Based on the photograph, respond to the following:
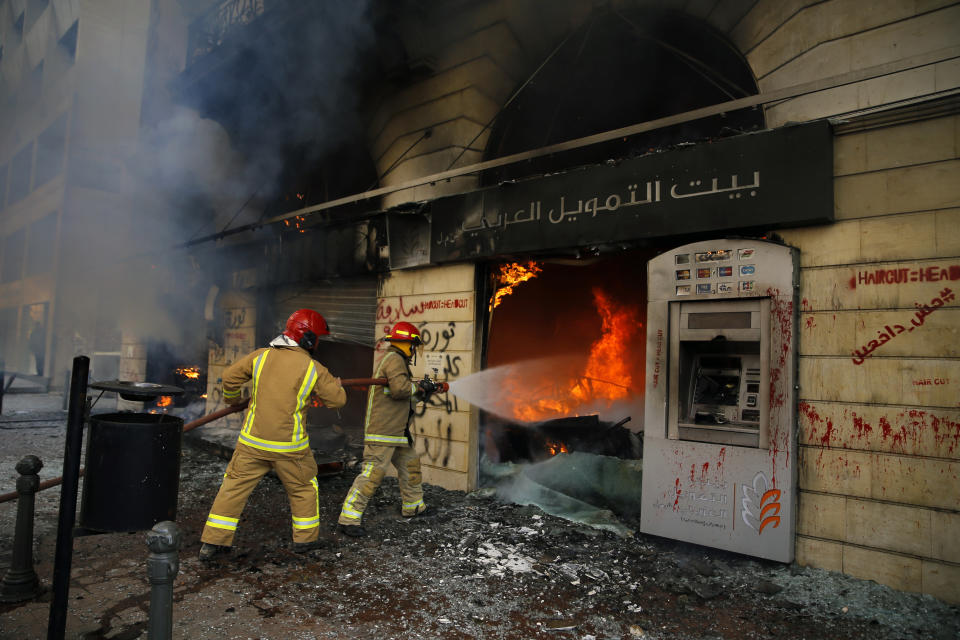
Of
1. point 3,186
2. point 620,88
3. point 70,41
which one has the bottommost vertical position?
point 620,88

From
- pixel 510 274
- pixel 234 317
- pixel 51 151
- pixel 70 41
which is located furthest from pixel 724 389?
pixel 51 151

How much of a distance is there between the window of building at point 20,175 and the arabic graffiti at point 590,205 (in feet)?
87.7

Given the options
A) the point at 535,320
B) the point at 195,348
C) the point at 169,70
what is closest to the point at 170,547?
the point at 535,320

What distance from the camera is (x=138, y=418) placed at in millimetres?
3225

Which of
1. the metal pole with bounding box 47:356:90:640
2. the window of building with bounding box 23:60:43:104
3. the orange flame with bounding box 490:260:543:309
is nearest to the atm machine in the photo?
the orange flame with bounding box 490:260:543:309

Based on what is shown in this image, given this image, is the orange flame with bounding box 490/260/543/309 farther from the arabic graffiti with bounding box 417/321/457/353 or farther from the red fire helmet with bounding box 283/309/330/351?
the red fire helmet with bounding box 283/309/330/351

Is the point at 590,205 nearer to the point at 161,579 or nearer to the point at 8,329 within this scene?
the point at 161,579

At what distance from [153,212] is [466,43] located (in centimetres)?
842

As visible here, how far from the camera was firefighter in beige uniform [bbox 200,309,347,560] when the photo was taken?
13.1 feet

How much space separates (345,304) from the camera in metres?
8.02

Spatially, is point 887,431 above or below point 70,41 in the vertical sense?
below

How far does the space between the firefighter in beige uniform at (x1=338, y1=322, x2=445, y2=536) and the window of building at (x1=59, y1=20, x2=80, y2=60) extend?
22.9 m

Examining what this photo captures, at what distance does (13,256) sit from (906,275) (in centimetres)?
3230

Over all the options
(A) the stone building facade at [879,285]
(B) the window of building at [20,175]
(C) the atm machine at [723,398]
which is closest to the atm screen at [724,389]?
(C) the atm machine at [723,398]
